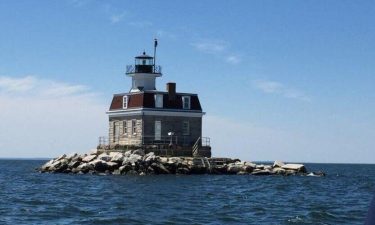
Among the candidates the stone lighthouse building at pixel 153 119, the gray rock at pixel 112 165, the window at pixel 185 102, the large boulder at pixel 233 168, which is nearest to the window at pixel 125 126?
the stone lighthouse building at pixel 153 119

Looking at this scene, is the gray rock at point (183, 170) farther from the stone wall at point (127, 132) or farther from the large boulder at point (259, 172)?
the large boulder at point (259, 172)

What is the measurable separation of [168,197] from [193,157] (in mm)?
19820

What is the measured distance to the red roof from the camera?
49.6 meters

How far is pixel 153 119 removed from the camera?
49.3 metres

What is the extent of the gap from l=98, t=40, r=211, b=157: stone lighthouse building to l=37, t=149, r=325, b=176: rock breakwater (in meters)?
1.85

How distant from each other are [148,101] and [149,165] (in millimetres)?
7144

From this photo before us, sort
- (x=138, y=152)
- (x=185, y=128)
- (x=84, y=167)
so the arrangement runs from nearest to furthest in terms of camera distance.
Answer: (x=138, y=152), (x=84, y=167), (x=185, y=128)

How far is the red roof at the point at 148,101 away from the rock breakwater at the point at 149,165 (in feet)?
15.2

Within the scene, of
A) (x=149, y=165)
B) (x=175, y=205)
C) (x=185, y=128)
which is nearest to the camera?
(x=175, y=205)

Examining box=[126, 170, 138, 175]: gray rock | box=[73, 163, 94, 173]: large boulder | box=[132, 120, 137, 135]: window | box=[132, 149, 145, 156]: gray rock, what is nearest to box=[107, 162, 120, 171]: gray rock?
box=[126, 170, 138, 175]: gray rock

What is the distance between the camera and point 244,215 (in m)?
21.8

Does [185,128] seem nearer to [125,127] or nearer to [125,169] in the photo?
[125,127]

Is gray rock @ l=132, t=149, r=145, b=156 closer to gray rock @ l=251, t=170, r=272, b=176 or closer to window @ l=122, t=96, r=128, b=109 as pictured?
window @ l=122, t=96, r=128, b=109

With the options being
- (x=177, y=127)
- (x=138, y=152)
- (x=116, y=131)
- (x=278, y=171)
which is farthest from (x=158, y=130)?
(x=278, y=171)
